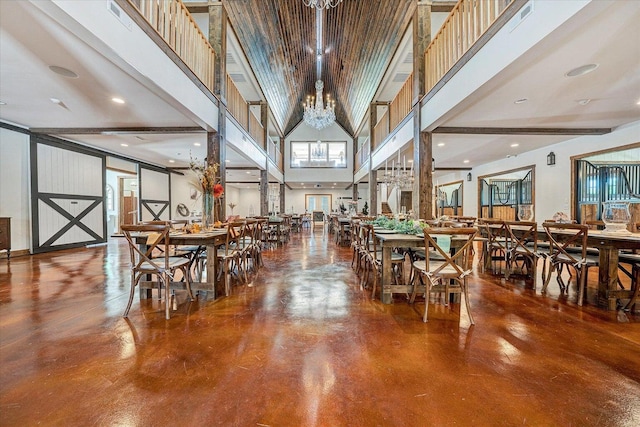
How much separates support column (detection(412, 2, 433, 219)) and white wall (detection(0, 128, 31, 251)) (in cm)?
796

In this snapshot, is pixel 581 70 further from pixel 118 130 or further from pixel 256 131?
pixel 256 131

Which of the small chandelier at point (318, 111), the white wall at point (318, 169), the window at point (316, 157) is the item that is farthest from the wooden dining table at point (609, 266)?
the window at point (316, 157)

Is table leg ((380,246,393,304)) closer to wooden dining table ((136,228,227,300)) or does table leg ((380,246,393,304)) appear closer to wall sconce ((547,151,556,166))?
wooden dining table ((136,228,227,300))

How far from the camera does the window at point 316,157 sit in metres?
14.9

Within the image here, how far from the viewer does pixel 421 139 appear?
500 centimetres

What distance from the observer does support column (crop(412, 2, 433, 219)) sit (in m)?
4.89

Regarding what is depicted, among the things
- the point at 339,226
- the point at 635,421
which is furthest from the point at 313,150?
the point at 635,421

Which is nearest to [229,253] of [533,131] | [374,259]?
[374,259]

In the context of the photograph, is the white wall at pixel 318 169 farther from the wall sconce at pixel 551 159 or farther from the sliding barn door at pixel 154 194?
the wall sconce at pixel 551 159

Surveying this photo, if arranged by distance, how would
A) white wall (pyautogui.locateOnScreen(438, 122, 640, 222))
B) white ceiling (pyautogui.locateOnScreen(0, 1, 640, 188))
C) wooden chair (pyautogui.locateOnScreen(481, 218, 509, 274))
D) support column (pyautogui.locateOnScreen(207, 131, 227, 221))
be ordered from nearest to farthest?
1. white ceiling (pyautogui.locateOnScreen(0, 1, 640, 188))
2. wooden chair (pyautogui.locateOnScreen(481, 218, 509, 274))
3. support column (pyautogui.locateOnScreen(207, 131, 227, 221))
4. white wall (pyautogui.locateOnScreen(438, 122, 640, 222))

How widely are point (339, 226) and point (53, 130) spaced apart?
23.0 ft

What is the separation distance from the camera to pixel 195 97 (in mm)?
4387

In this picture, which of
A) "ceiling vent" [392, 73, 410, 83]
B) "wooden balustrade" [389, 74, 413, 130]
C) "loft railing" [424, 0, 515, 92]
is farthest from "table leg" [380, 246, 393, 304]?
"ceiling vent" [392, 73, 410, 83]

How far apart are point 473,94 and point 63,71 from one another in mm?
4953
